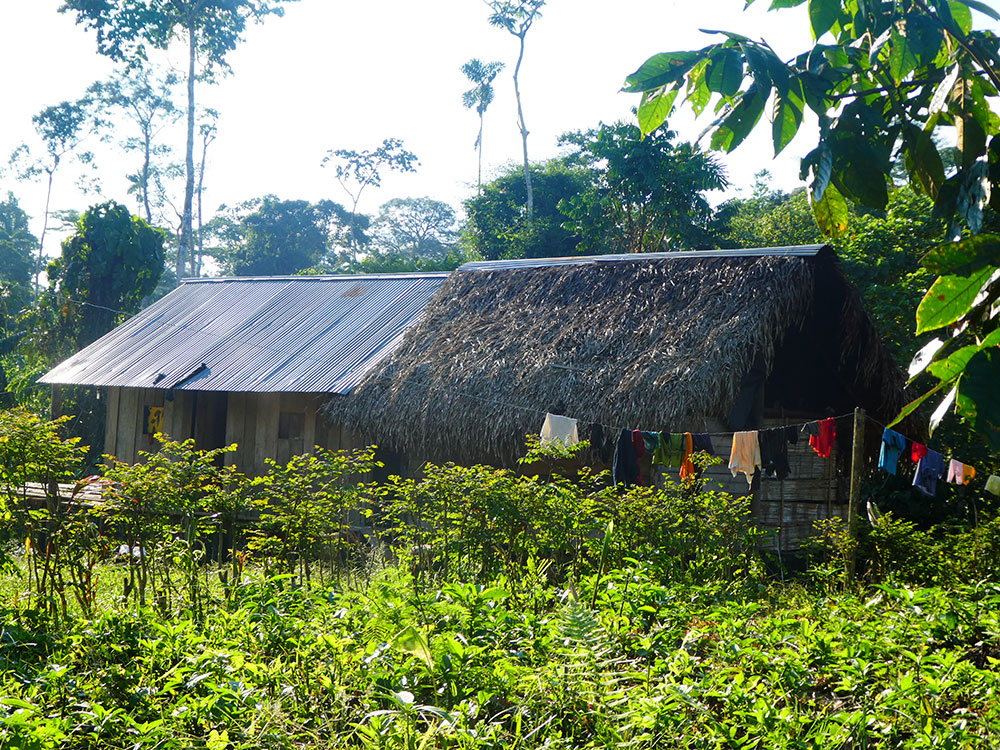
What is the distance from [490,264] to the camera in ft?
38.8

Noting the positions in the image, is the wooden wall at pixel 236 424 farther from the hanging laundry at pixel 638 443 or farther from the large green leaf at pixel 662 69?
the large green leaf at pixel 662 69

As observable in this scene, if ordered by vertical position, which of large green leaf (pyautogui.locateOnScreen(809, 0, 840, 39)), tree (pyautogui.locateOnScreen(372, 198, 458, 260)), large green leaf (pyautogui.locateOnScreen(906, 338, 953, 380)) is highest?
tree (pyautogui.locateOnScreen(372, 198, 458, 260))

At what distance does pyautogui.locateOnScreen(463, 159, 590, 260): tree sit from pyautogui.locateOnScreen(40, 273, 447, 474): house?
8.74m

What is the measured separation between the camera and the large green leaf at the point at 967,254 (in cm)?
187

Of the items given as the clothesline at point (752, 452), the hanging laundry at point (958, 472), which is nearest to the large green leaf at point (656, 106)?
the clothesline at point (752, 452)

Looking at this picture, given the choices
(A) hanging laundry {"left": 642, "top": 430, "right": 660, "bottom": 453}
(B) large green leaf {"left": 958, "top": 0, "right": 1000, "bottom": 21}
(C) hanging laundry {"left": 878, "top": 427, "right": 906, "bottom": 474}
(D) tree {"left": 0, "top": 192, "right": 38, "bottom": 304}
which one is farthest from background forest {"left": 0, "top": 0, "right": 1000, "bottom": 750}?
(D) tree {"left": 0, "top": 192, "right": 38, "bottom": 304}

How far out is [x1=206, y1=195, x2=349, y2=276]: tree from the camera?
35594mm

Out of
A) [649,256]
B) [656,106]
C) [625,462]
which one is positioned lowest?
[625,462]

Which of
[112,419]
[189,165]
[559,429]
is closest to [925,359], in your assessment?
[559,429]

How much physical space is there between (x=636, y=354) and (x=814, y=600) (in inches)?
169

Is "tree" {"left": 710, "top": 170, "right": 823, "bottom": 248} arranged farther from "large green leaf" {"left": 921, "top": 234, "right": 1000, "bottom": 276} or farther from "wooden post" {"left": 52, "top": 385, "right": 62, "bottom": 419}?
"large green leaf" {"left": 921, "top": 234, "right": 1000, "bottom": 276}

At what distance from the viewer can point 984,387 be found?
5.75ft

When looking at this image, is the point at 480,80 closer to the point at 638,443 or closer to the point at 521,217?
the point at 521,217

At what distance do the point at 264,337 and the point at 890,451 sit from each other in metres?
8.66
